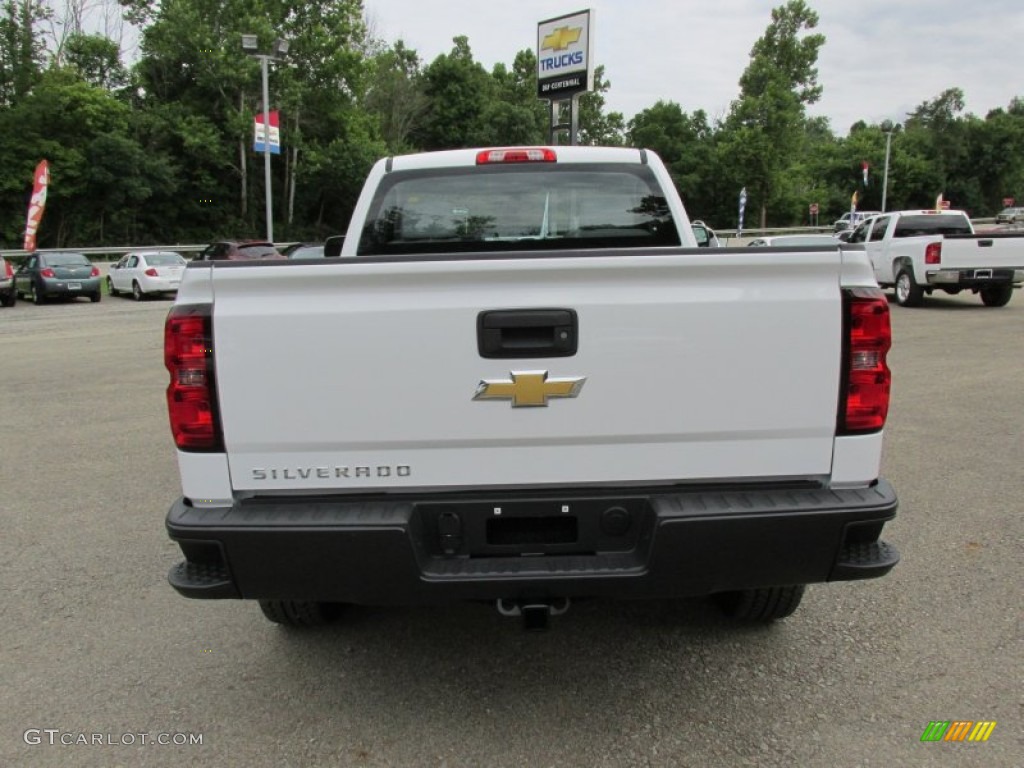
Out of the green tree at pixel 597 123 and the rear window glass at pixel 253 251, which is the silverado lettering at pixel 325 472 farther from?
the green tree at pixel 597 123

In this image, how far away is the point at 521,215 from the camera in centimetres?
404

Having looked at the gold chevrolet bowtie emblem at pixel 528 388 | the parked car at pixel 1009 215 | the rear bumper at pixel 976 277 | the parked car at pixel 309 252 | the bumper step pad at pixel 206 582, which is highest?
the parked car at pixel 1009 215

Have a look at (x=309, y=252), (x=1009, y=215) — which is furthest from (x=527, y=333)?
(x=1009, y=215)

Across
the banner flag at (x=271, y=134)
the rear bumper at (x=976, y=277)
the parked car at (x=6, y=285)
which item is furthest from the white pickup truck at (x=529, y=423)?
the banner flag at (x=271, y=134)

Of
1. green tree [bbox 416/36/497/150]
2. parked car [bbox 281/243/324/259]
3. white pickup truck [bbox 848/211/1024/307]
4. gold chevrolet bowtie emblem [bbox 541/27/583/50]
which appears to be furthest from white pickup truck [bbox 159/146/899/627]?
green tree [bbox 416/36/497/150]

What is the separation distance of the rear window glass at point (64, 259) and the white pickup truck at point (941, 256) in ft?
68.9

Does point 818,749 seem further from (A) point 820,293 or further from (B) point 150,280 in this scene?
(B) point 150,280

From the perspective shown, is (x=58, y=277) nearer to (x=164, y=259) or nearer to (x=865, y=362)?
(x=164, y=259)

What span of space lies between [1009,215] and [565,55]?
55.8 metres

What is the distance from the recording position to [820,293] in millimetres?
2488

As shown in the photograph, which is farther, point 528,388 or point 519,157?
point 519,157

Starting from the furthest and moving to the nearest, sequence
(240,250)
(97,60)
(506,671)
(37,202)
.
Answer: (97,60)
(37,202)
(240,250)
(506,671)

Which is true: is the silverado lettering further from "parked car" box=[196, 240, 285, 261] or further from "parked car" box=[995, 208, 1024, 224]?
"parked car" box=[995, 208, 1024, 224]

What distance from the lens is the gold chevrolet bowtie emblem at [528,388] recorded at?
248 cm
